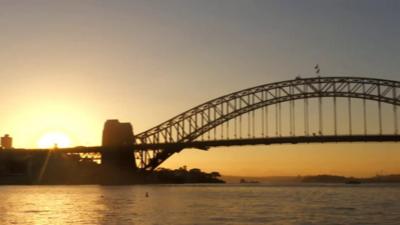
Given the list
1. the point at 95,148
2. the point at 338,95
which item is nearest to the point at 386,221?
the point at 338,95

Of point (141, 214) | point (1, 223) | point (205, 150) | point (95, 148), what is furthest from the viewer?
point (95, 148)

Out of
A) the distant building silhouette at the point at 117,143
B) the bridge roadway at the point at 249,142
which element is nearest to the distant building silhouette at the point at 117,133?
the distant building silhouette at the point at 117,143

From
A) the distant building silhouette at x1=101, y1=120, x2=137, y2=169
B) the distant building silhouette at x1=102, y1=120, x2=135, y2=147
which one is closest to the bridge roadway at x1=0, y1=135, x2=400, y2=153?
the distant building silhouette at x1=101, y1=120, x2=137, y2=169

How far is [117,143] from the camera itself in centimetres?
10938

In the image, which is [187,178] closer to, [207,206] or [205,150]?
[205,150]

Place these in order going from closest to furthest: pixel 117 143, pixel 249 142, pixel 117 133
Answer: pixel 249 142, pixel 117 143, pixel 117 133

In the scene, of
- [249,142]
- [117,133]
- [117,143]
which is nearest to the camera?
[249,142]

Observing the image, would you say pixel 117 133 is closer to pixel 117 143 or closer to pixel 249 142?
pixel 117 143

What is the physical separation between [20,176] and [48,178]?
544 cm

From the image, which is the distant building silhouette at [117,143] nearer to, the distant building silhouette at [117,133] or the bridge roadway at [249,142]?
the distant building silhouette at [117,133]

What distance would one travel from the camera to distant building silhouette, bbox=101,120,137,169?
345 feet

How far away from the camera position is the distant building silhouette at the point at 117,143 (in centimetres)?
10506

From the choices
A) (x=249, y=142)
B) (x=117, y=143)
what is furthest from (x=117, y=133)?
(x=249, y=142)

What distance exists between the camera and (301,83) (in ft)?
294
